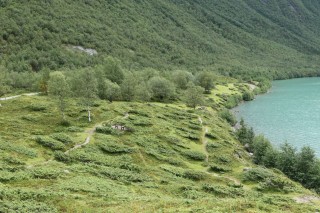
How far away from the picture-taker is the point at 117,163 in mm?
59500

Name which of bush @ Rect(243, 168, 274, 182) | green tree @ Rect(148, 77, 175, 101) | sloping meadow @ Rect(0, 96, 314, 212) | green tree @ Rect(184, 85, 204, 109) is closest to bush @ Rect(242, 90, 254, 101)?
green tree @ Rect(148, 77, 175, 101)

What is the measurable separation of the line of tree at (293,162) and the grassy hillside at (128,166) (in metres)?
3.75

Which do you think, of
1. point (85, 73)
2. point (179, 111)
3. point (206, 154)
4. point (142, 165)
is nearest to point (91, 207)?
point (142, 165)

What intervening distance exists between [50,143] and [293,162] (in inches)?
1881

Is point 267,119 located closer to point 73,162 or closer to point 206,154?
point 206,154

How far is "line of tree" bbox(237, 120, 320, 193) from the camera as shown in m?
74.4

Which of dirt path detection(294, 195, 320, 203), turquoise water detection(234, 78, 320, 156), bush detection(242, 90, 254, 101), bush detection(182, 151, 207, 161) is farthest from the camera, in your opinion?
bush detection(242, 90, 254, 101)

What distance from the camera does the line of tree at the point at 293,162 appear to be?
74375 millimetres

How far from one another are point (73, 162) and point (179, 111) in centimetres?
6336

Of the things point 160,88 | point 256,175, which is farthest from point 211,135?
point 160,88

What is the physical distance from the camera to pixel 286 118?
142m

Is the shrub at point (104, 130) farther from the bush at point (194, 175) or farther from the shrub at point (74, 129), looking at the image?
the bush at point (194, 175)

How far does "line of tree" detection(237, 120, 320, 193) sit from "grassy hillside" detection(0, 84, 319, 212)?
12.3 ft

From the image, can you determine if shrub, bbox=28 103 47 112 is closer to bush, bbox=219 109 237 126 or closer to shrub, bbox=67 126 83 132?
shrub, bbox=67 126 83 132
